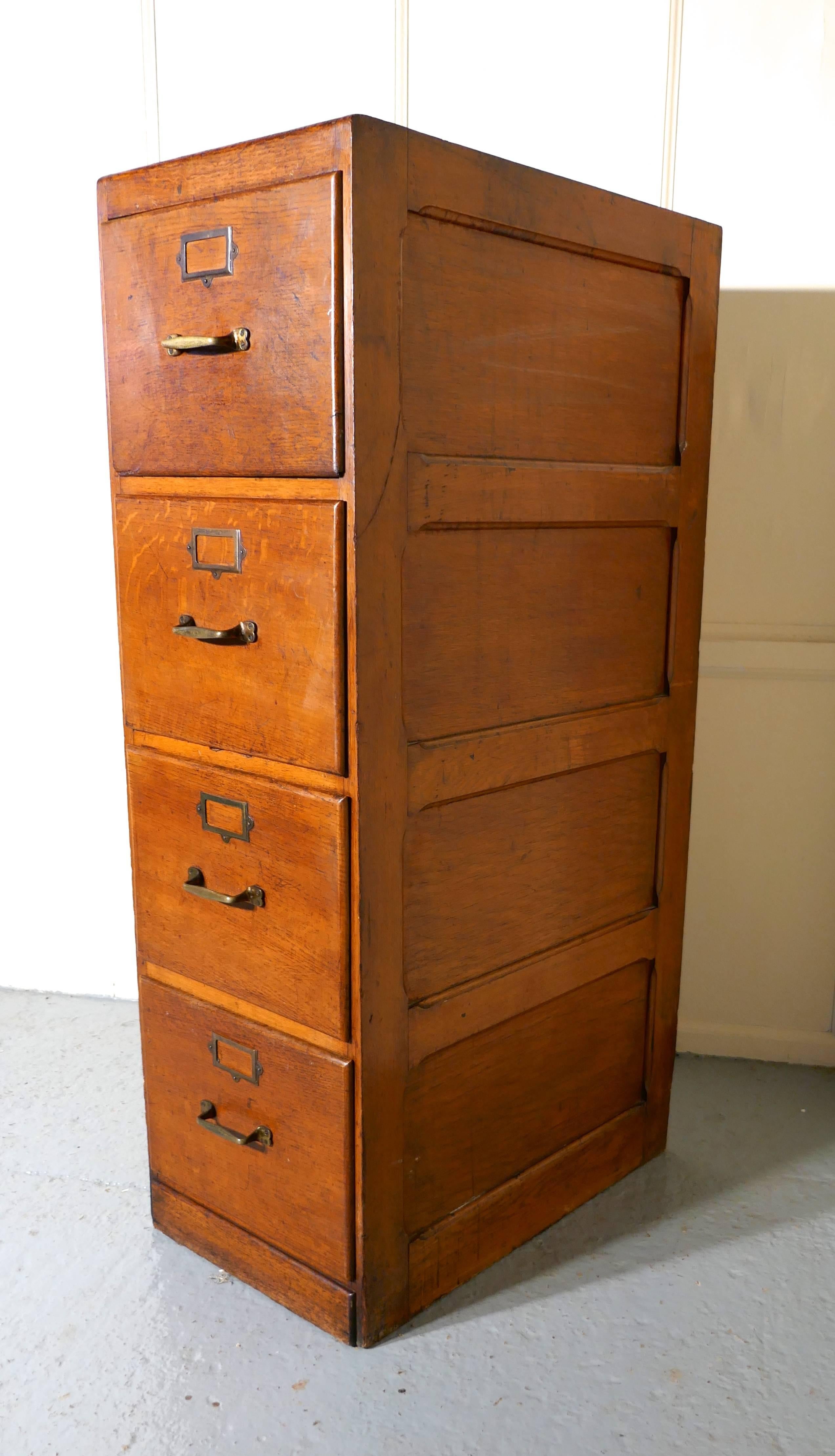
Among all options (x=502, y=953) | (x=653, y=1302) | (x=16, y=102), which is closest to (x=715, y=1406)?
(x=653, y=1302)

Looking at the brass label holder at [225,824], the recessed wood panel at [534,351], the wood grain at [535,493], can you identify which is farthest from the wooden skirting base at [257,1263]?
the recessed wood panel at [534,351]

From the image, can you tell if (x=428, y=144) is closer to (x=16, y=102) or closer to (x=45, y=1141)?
(x=16, y=102)

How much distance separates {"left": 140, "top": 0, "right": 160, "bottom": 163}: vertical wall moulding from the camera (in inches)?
99.3

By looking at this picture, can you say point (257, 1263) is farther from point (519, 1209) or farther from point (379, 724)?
point (379, 724)

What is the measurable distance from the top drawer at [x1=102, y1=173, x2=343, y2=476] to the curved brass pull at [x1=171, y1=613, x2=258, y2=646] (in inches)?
8.3

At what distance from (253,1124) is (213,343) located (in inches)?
45.4

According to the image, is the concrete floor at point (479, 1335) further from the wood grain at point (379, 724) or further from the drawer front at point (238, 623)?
the drawer front at point (238, 623)

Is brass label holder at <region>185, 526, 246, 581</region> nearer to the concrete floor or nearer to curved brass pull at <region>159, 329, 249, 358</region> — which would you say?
curved brass pull at <region>159, 329, 249, 358</region>

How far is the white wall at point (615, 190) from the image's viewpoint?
2.35m

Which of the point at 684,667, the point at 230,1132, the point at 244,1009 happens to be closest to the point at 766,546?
the point at 684,667

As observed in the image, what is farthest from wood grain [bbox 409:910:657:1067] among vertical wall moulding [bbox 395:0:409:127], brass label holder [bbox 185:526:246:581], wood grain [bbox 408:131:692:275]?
vertical wall moulding [bbox 395:0:409:127]

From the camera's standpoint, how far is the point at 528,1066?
196 cm

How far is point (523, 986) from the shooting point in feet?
6.26

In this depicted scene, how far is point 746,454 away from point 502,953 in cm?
124
